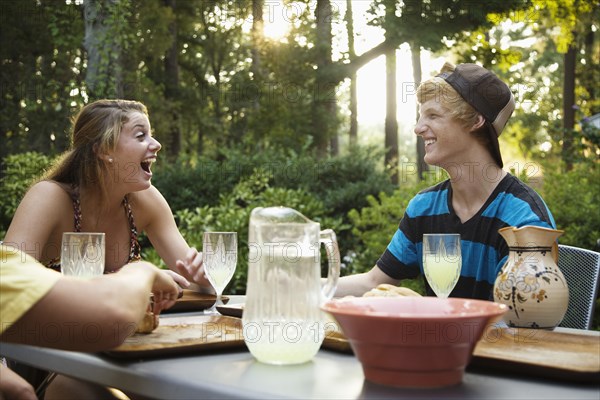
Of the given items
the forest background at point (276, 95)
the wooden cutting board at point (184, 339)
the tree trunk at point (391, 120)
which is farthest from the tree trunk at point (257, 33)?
the wooden cutting board at point (184, 339)

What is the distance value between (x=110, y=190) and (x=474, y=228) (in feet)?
5.60

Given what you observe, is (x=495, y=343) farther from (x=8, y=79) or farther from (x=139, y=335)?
(x=8, y=79)

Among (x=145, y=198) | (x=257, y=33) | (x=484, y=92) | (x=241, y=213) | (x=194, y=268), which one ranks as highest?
(x=257, y=33)

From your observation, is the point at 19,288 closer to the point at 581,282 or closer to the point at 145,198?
the point at 581,282

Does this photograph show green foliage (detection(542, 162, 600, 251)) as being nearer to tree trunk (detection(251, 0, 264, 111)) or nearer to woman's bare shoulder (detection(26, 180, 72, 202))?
woman's bare shoulder (detection(26, 180, 72, 202))

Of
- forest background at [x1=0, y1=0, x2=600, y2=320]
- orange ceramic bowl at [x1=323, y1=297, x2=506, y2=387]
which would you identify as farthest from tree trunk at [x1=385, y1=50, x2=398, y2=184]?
orange ceramic bowl at [x1=323, y1=297, x2=506, y2=387]

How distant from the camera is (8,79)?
44.8ft

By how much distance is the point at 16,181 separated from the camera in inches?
336

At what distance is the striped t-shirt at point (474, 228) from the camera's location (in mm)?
2705

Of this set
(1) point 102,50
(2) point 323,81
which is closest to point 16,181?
(1) point 102,50

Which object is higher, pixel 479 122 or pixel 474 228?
pixel 479 122

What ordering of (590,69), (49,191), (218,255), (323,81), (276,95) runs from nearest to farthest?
1. (218,255)
2. (49,191)
3. (323,81)
4. (276,95)
5. (590,69)

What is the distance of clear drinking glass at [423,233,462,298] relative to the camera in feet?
7.09

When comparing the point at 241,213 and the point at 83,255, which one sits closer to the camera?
the point at 83,255
